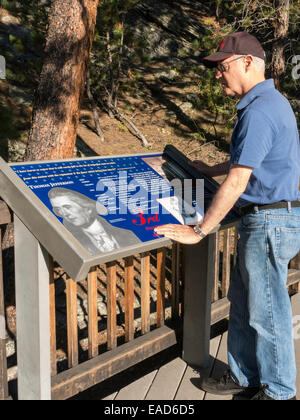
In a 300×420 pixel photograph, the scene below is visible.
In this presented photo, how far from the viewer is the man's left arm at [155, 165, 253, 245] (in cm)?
221

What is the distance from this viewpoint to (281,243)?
238 centimetres

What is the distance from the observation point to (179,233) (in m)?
2.33

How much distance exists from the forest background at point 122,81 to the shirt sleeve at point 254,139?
134 inches

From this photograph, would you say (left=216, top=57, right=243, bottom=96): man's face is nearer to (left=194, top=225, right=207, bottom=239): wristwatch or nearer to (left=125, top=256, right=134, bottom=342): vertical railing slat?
(left=194, top=225, right=207, bottom=239): wristwatch

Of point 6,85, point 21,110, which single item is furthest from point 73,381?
point 6,85

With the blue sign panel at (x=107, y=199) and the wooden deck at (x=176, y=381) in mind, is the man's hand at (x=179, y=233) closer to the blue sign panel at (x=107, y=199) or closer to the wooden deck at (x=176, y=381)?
the blue sign panel at (x=107, y=199)

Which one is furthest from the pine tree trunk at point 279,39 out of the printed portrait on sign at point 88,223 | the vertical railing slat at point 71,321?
the printed portrait on sign at point 88,223

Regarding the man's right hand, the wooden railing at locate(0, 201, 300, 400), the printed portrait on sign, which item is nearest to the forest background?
the wooden railing at locate(0, 201, 300, 400)

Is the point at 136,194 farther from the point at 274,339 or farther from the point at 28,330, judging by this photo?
the point at 274,339

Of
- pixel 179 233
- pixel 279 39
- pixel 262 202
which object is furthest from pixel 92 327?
pixel 279 39

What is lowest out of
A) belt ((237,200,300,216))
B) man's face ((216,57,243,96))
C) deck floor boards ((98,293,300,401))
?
deck floor boards ((98,293,300,401))

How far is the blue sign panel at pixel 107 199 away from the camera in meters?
2.09

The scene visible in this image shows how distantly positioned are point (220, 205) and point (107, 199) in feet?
1.81

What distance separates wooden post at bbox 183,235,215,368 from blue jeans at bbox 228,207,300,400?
1.37 ft
